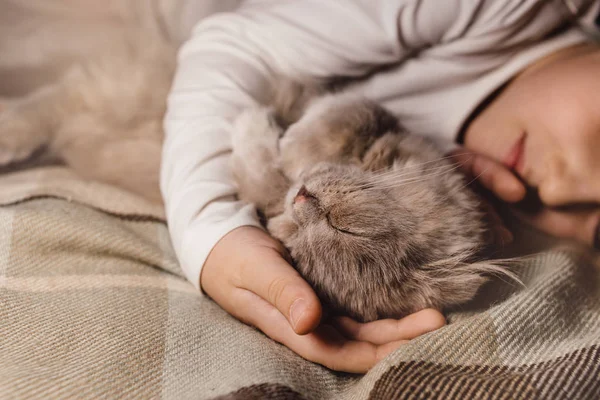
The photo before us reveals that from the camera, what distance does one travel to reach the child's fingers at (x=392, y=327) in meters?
0.76

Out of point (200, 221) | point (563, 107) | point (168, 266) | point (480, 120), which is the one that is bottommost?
point (168, 266)

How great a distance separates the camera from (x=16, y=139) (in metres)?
1.25

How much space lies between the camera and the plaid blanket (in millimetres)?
A: 631

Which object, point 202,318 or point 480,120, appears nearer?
point 202,318

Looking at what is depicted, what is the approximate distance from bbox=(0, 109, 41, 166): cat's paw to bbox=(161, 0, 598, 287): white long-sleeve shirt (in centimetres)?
40

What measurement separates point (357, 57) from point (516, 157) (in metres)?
0.45

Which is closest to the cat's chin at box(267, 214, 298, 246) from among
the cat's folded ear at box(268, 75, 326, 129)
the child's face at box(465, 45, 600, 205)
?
the cat's folded ear at box(268, 75, 326, 129)

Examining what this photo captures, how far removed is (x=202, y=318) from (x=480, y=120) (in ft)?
2.81

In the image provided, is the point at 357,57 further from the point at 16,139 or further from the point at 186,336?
the point at 16,139

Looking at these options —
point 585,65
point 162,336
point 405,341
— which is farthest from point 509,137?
point 162,336

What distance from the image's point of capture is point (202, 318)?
828 millimetres

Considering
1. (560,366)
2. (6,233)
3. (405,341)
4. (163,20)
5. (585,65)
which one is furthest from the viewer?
(163,20)

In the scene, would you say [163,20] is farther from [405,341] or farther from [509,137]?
[405,341]

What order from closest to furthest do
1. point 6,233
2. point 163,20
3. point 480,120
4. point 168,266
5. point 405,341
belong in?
point 405,341 → point 6,233 → point 168,266 → point 480,120 → point 163,20
